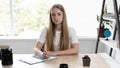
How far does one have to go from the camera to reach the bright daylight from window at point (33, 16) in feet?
12.7

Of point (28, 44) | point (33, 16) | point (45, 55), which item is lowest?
point (28, 44)

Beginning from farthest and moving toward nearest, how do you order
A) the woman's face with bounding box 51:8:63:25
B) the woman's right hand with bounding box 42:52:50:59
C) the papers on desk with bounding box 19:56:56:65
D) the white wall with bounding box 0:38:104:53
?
1. the white wall with bounding box 0:38:104:53
2. the woman's face with bounding box 51:8:63:25
3. the woman's right hand with bounding box 42:52:50:59
4. the papers on desk with bounding box 19:56:56:65

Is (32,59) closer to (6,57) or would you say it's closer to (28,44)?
(6,57)

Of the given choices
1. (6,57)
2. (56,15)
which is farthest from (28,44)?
(6,57)

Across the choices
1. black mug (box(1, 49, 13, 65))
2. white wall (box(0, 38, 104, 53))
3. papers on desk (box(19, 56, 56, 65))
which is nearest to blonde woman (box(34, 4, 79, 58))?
papers on desk (box(19, 56, 56, 65))

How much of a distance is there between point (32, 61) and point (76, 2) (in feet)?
6.45

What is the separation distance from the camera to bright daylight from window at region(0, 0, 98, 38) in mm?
3885

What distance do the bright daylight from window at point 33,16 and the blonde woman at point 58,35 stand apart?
4.06 feet

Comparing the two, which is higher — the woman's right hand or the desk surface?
the woman's right hand

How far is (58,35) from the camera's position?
8.75 feet

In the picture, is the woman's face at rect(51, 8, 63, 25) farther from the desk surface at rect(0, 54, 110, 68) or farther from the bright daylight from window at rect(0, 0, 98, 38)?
the bright daylight from window at rect(0, 0, 98, 38)

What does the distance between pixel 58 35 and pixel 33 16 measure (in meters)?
1.37

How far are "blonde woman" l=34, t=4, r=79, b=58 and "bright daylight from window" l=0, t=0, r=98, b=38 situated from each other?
48.8 inches

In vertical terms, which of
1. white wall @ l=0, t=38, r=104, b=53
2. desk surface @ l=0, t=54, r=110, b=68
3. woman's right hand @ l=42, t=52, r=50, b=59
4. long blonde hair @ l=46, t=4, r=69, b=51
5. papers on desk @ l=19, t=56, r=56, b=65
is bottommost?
white wall @ l=0, t=38, r=104, b=53
